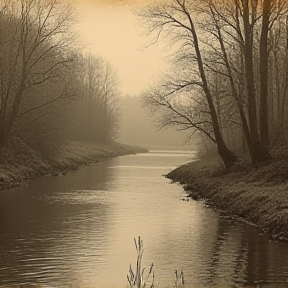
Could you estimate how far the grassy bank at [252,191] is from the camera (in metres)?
19.8

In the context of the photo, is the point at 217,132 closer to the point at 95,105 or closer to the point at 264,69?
the point at 264,69

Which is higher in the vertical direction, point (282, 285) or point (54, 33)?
point (54, 33)

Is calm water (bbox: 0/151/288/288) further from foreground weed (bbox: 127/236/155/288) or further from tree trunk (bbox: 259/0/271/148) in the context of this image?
tree trunk (bbox: 259/0/271/148)

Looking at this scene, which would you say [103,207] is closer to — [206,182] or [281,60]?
[206,182]

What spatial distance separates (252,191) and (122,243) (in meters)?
9.09

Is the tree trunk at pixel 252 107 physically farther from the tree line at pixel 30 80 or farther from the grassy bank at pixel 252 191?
the tree line at pixel 30 80

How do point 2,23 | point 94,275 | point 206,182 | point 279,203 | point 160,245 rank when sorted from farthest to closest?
point 2,23, point 206,182, point 279,203, point 160,245, point 94,275

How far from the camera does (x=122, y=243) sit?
57.1 feet

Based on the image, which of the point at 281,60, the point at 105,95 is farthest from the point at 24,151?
the point at 105,95

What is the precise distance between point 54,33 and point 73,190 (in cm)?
1648

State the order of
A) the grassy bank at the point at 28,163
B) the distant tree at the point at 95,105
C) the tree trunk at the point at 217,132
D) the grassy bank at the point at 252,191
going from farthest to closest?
the distant tree at the point at 95,105 < the grassy bank at the point at 28,163 < the tree trunk at the point at 217,132 < the grassy bank at the point at 252,191

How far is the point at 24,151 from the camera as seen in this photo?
46.8 metres

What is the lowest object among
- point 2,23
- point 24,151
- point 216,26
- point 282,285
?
point 282,285

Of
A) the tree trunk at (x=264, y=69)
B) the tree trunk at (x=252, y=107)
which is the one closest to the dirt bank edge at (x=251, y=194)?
the tree trunk at (x=252, y=107)
